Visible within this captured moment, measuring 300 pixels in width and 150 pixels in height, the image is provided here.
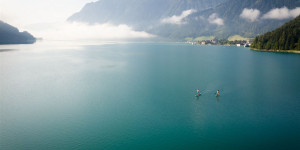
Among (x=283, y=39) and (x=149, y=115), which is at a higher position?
(x=283, y=39)

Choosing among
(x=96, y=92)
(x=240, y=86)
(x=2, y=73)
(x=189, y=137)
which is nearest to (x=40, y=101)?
(x=96, y=92)

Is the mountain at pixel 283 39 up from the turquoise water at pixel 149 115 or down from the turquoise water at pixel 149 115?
up

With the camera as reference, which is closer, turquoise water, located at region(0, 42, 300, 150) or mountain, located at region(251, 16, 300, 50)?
turquoise water, located at region(0, 42, 300, 150)

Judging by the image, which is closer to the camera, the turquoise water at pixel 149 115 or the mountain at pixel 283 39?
the turquoise water at pixel 149 115

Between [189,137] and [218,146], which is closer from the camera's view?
[218,146]

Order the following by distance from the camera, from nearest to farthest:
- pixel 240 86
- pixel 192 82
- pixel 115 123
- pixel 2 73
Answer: pixel 115 123 → pixel 240 86 → pixel 192 82 → pixel 2 73

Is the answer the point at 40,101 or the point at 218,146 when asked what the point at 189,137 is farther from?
the point at 40,101

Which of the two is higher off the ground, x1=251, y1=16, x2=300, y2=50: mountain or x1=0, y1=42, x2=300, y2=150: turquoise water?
x1=251, y1=16, x2=300, y2=50: mountain

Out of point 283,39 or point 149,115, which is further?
point 283,39
